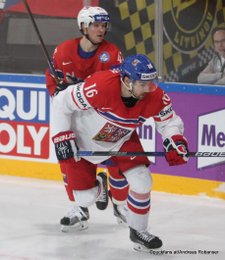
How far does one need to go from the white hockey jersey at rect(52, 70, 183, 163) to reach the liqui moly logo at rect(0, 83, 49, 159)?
159 cm

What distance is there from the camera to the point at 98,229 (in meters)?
4.82

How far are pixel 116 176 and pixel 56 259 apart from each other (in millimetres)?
707

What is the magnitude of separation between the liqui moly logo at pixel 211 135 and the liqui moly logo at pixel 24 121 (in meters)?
1.14

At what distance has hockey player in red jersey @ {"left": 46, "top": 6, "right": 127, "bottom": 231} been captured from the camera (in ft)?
16.0

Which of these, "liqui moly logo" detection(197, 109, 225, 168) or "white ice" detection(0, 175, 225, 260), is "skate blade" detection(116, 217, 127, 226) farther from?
"liqui moly logo" detection(197, 109, 225, 168)

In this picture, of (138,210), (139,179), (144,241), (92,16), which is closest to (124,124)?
(139,179)

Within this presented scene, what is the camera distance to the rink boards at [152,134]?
5.51 metres

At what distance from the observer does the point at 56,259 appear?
418 cm

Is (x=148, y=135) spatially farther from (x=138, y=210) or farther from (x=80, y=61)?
(x=138, y=210)

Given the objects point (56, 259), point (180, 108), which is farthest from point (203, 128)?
point (56, 259)

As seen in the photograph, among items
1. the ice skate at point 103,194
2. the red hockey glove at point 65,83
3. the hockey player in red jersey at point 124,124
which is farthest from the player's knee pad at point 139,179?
the red hockey glove at point 65,83

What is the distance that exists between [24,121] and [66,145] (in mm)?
1894

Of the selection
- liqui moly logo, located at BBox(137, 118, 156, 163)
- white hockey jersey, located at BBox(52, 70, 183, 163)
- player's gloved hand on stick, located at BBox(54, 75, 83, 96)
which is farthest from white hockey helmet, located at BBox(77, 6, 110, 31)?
liqui moly logo, located at BBox(137, 118, 156, 163)

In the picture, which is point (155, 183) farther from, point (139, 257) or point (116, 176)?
point (139, 257)
